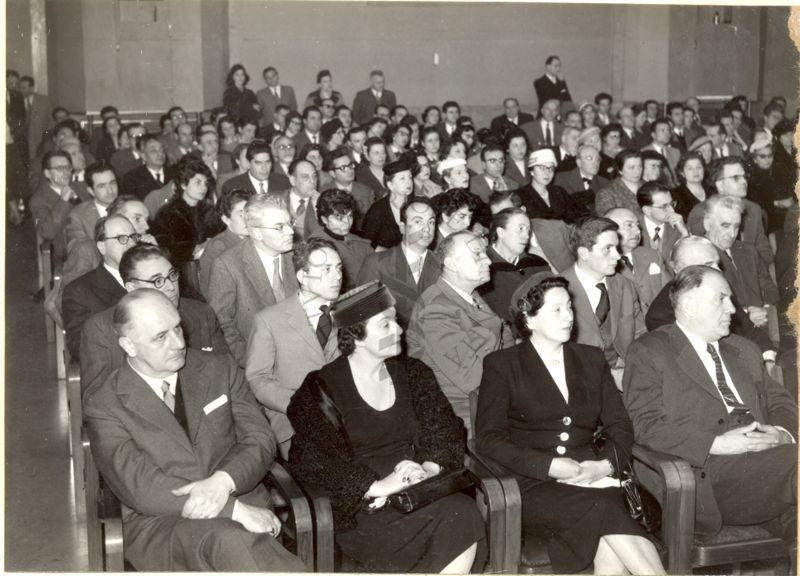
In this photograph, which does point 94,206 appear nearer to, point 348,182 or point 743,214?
point 348,182

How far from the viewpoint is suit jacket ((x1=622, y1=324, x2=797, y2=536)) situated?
3.29 metres

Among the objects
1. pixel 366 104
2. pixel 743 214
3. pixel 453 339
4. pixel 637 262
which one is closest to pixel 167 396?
pixel 453 339

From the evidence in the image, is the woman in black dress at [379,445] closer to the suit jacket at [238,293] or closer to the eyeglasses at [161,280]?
the eyeglasses at [161,280]

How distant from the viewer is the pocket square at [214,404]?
3.13 meters

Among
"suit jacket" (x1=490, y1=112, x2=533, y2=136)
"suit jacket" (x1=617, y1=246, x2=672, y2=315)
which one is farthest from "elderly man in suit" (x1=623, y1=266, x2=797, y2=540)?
"suit jacket" (x1=490, y1=112, x2=533, y2=136)

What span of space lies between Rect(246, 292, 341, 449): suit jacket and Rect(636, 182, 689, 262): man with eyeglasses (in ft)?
8.67

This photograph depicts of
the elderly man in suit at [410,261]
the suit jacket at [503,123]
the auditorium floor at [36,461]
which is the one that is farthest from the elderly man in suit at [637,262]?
the suit jacket at [503,123]

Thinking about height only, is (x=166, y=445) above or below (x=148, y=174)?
below

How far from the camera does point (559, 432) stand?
3.30m

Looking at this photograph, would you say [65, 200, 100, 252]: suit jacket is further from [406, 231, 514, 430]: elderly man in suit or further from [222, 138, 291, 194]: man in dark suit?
[406, 231, 514, 430]: elderly man in suit

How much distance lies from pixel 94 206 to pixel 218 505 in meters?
3.73

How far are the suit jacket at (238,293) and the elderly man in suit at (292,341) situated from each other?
71 cm

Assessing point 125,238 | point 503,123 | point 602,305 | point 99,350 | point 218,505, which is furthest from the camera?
point 503,123

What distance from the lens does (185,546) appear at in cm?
290
